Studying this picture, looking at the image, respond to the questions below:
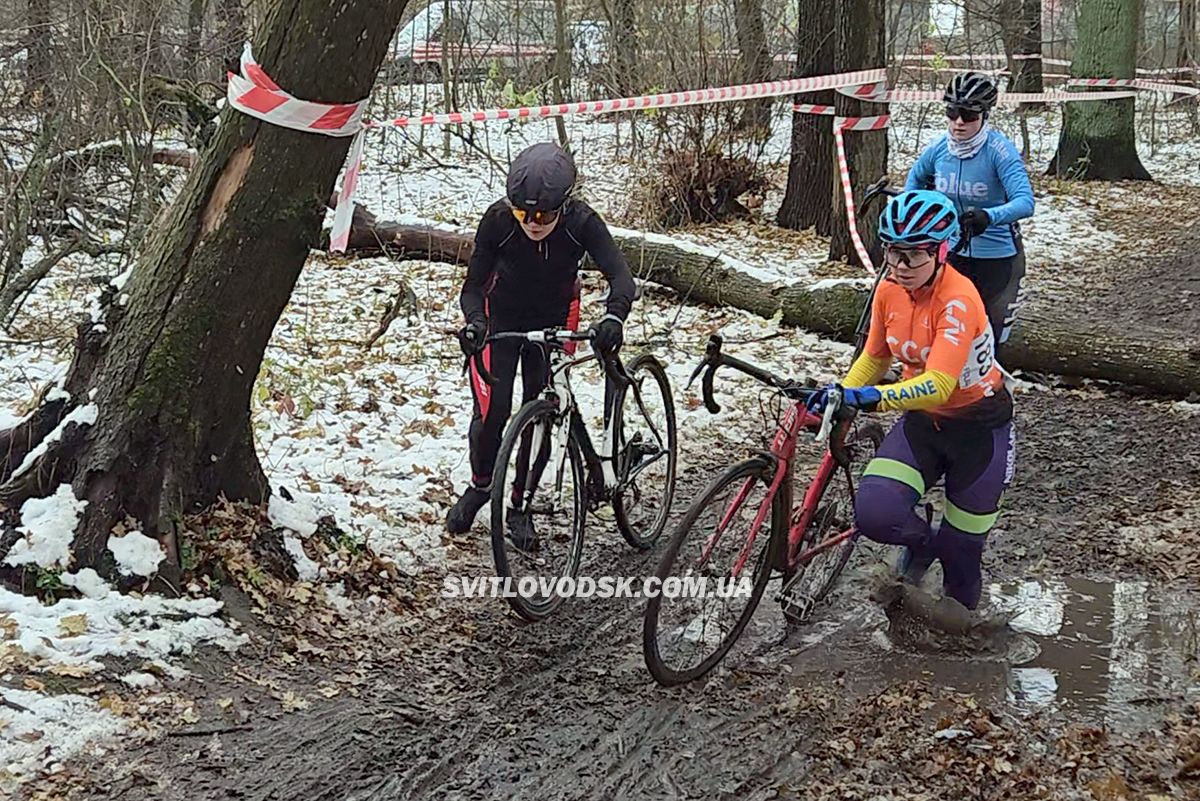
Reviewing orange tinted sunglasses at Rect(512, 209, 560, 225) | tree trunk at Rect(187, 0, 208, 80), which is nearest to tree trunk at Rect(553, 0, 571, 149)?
tree trunk at Rect(187, 0, 208, 80)

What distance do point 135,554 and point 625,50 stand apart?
34.7 ft

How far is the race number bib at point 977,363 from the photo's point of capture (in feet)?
14.3

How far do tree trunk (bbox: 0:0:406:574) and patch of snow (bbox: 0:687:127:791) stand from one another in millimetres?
685

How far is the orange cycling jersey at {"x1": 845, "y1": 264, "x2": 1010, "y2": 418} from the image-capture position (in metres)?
4.18

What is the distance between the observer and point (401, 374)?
8078mm

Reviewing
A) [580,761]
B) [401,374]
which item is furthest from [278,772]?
[401,374]

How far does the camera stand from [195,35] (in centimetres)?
1041

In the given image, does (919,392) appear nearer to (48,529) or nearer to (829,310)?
(48,529)

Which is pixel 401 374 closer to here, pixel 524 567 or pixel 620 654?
pixel 524 567

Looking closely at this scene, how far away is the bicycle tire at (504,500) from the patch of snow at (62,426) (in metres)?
1.59

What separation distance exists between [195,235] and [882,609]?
3.26 meters

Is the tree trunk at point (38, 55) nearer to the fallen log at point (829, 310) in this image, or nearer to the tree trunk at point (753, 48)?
the fallen log at point (829, 310)

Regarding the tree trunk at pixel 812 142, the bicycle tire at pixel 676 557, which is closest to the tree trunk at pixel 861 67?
the tree trunk at pixel 812 142

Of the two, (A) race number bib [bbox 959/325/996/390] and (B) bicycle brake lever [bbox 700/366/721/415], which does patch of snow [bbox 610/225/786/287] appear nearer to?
(A) race number bib [bbox 959/325/996/390]
